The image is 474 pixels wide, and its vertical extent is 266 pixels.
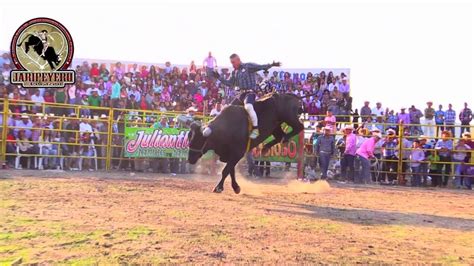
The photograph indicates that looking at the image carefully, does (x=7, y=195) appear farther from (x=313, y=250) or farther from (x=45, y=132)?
(x=45, y=132)

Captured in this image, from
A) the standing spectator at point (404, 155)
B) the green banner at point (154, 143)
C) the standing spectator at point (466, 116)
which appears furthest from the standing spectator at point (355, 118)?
the green banner at point (154, 143)

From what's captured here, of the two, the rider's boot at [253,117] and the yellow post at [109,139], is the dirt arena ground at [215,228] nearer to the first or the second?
the rider's boot at [253,117]

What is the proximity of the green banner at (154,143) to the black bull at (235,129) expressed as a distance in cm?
594

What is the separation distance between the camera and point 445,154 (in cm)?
1609

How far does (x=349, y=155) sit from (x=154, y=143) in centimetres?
629

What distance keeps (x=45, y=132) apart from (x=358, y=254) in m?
12.6

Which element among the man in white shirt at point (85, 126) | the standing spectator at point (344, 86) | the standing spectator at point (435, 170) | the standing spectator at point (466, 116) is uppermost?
the standing spectator at point (344, 86)

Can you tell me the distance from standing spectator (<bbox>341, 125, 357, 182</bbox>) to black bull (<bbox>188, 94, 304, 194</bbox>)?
4976mm

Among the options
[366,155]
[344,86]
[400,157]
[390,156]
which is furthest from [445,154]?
[344,86]

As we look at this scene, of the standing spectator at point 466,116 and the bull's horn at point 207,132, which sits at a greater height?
the standing spectator at point 466,116

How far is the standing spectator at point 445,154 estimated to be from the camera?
16.1m

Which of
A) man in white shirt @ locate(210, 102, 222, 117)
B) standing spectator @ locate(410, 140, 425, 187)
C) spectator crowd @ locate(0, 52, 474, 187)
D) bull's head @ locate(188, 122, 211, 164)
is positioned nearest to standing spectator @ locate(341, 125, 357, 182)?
spectator crowd @ locate(0, 52, 474, 187)

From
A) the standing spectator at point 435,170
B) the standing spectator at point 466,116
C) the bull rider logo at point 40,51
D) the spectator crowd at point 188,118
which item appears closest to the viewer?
the bull rider logo at point 40,51

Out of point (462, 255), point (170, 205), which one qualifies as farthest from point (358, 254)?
point (170, 205)
